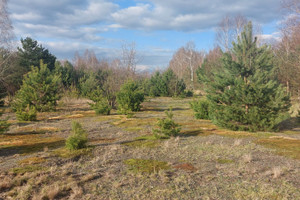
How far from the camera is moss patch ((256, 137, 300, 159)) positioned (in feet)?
21.8

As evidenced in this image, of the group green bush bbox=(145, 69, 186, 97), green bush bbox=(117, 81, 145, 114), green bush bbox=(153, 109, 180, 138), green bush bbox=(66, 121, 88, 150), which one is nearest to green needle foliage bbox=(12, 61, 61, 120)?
green bush bbox=(117, 81, 145, 114)

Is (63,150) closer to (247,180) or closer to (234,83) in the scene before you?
(247,180)

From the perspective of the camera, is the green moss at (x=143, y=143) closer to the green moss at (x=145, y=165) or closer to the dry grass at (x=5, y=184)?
the green moss at (x=145, y=165)

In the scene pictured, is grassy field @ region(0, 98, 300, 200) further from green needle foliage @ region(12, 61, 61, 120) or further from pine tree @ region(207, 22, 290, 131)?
green needle foliage @ region(12, 61, 61, 120)

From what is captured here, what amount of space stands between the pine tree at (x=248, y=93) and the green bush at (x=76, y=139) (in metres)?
6.06

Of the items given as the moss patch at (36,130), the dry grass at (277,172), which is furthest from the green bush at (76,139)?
the dry grass at (277,172)

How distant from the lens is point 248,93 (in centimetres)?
988

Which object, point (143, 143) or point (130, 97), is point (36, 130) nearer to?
point (143, 143)

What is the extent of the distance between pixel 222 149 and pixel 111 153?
3.19m

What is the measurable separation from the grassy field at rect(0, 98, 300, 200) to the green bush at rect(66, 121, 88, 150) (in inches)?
8.8

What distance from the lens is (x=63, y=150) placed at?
23.4ft

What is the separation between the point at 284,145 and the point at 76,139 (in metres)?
6.30

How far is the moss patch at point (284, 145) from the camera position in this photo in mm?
6648

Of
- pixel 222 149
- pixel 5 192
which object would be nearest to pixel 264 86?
pixel 222 149
